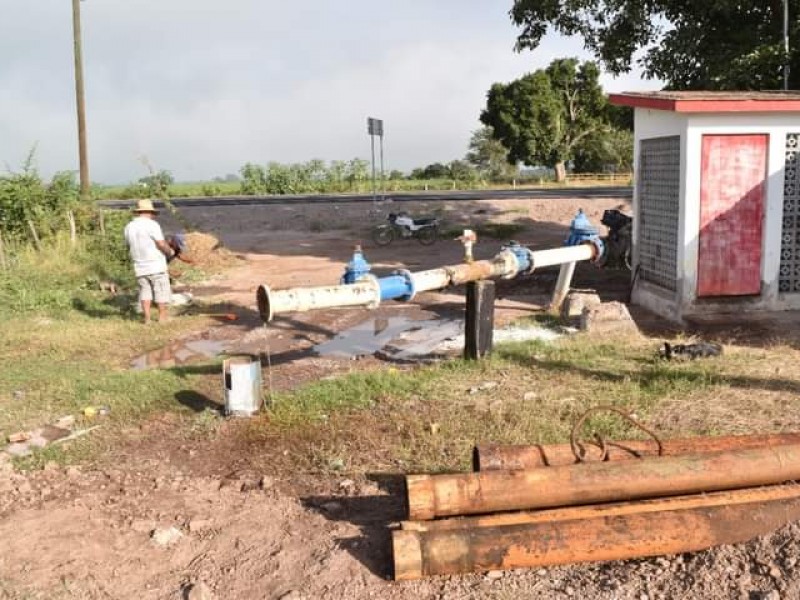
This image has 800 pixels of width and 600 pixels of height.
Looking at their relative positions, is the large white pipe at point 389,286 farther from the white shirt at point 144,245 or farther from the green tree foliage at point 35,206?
the green tree foliage at point 35,206

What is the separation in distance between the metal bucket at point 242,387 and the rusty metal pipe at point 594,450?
2559 millimetres

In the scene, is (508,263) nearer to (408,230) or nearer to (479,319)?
(479,319)

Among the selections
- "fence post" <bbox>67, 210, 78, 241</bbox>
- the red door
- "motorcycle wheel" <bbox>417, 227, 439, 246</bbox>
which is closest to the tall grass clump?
"fence post" <bbox>67, 210, 78, 241</bbox>

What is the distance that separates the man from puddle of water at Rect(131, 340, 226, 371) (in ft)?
3.57

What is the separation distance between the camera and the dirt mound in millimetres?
16584

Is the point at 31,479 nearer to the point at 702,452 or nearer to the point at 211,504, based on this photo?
the point at 211,504

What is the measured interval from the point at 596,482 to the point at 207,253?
13.8 meters

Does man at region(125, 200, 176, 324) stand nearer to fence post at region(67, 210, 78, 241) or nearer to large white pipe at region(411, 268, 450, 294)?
large white pipe at region(411, 268, 450, 294)

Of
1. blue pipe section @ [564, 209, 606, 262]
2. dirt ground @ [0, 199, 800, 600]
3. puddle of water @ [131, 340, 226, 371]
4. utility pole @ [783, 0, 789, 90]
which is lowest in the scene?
dirt ground @ [0, 199, 800, 600]

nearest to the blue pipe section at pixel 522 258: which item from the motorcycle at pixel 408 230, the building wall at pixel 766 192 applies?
the building wall at pixel 766 192

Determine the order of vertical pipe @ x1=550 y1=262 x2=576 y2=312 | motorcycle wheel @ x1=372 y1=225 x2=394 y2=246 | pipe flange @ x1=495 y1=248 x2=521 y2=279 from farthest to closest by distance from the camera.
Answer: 1. motorcycle wheel @ x1=372 y1=225 x2=394 y2=246
2. vertical pipe @ x1=550 y1=262 x2=576 y2=312
3. pipe flange @ x1=495 y1=248 x2=521 y2=279

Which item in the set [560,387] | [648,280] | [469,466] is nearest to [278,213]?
[648,280]

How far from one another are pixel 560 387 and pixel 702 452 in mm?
2584

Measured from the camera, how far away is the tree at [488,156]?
58906 millimetres
